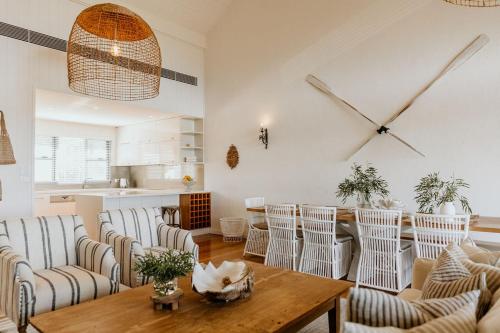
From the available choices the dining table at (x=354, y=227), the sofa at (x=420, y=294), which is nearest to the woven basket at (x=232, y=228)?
the dining table at (x=354, y=227)

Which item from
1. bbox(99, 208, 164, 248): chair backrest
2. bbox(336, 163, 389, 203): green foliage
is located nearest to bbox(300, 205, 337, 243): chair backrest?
bbox(336, 163, 389, 203): green foliage

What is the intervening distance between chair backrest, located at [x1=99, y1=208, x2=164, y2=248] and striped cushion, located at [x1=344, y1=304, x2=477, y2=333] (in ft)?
10.3

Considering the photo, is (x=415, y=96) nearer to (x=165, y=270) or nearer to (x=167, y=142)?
(x=165, y=270)

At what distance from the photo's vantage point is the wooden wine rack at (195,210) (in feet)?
22.5

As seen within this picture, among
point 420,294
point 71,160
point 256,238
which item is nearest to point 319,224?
point 256,238

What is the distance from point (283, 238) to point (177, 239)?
156 cm

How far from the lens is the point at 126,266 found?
3.26 meters

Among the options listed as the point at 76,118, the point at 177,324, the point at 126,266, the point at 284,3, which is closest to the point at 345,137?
the point at 284,3

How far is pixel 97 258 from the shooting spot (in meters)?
2.92

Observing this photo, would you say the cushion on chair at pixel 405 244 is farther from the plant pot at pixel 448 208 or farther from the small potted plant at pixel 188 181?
the small potted plant at pixel 188 181

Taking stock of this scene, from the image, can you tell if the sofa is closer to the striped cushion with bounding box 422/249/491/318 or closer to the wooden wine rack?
the striped cushion with bounding box 422/249/491/318

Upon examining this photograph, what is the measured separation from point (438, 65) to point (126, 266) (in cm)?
438

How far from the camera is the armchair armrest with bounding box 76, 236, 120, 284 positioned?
2.83 meters

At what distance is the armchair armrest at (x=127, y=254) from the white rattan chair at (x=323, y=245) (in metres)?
2.02
